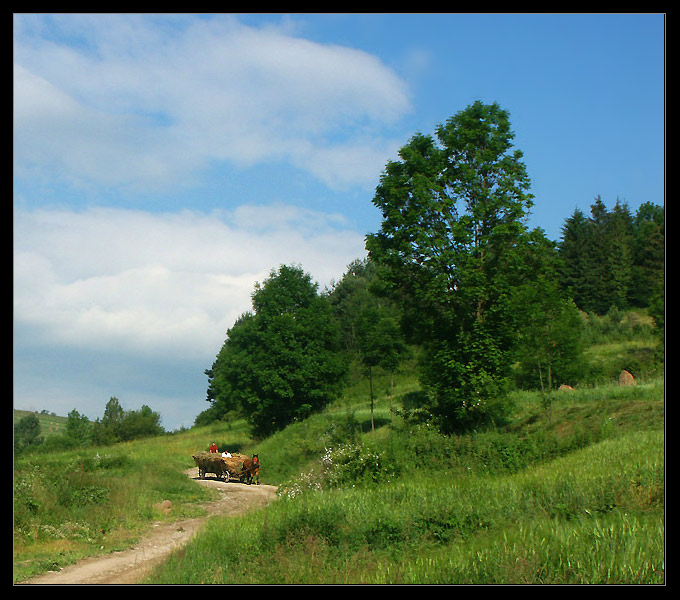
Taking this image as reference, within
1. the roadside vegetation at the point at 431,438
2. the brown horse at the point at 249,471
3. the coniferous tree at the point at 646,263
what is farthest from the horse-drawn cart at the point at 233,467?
the coniferous tree at the point at 646,263

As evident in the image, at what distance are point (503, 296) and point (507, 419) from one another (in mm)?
5573

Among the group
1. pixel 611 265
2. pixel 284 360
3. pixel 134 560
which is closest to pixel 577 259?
pixel 611 265

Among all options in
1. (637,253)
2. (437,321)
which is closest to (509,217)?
(437,321)

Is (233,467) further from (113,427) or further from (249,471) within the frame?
(113,427)

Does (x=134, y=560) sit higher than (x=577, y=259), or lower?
lower

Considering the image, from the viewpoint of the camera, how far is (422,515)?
10328 mm

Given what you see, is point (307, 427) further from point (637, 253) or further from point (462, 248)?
point (637, 253)

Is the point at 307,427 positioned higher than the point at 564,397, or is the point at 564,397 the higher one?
the point at 564,397

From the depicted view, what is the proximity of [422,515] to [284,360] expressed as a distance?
28.1 meters

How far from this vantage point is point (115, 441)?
55000 millimetres

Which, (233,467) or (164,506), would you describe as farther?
(233,467)

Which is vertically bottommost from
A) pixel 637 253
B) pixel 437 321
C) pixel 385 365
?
pixel 385 365

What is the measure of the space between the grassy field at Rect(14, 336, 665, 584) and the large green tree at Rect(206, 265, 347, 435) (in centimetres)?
1711

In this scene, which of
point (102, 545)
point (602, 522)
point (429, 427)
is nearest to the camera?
point (602, 522)
